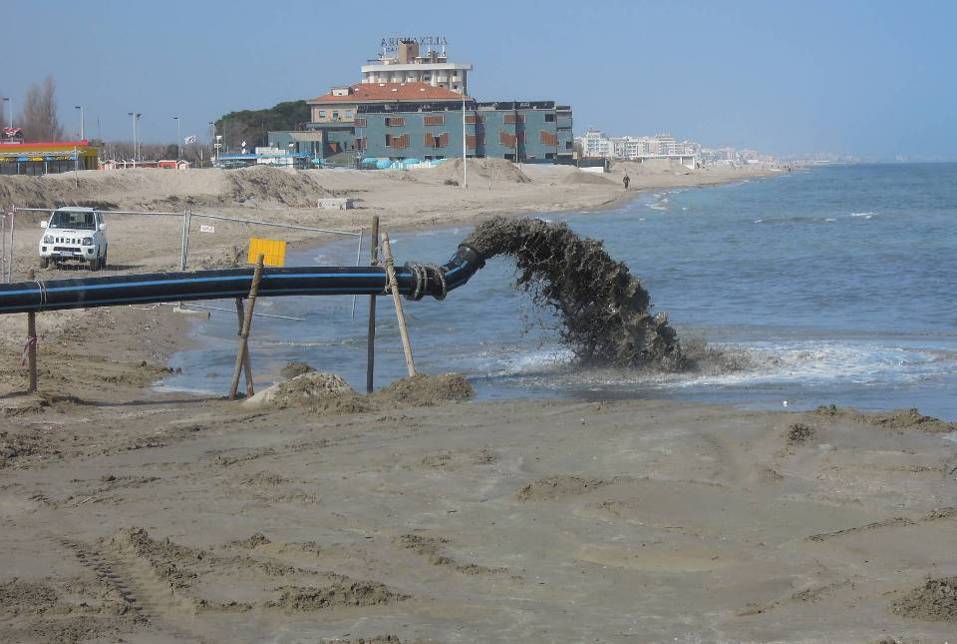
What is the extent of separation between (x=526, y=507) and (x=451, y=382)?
5.29 meters

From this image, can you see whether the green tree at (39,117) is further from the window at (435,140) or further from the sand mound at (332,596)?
the sand mound at (332,596)

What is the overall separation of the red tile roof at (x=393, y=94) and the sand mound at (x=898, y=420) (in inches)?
4346

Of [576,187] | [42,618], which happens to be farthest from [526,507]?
[576,187]

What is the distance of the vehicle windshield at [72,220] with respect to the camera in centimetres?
2719

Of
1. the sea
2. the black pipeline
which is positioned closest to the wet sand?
the black pipeline

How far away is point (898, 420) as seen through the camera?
1175 centimetres

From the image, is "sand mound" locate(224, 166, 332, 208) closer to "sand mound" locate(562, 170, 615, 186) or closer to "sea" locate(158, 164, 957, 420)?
"sea" locate(158, 164, 957, 420)

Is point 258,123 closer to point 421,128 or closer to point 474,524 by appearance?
point 421,128

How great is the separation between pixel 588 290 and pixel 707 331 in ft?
17.1

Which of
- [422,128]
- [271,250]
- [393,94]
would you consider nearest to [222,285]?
[271,250]

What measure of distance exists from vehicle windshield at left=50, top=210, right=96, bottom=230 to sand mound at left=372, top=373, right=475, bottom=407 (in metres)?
15.9

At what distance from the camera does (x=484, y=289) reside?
2830 centimetres

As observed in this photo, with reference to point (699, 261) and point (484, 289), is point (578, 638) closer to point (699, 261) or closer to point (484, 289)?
point (484, 289)

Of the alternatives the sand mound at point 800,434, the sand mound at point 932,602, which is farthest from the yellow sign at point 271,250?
the sand mound at point 932,602
